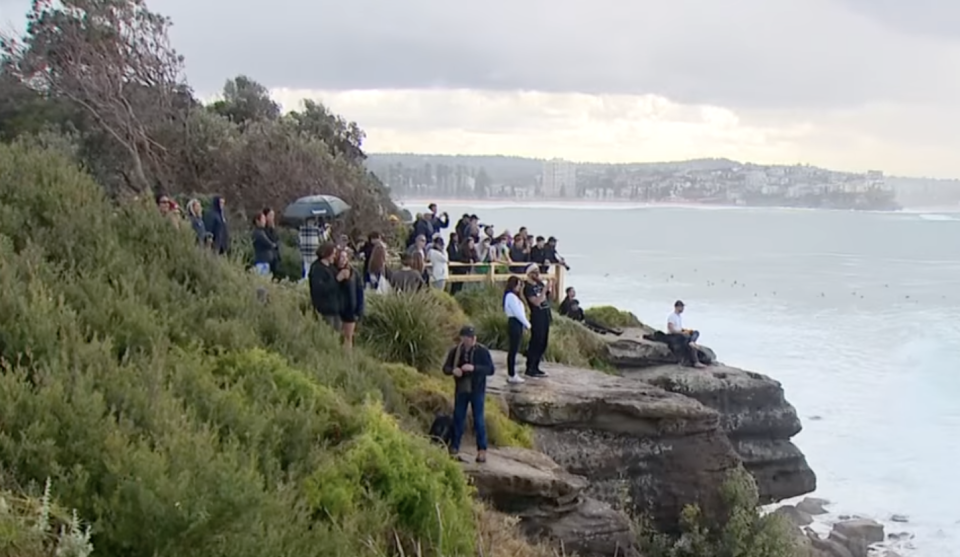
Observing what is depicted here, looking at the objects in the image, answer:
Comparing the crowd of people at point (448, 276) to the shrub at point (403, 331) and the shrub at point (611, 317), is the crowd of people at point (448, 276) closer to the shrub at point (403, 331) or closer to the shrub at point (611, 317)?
the shrub at point (403, 331)

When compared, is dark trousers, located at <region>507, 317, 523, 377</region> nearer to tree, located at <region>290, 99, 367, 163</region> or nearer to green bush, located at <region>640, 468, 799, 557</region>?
green bush, located at <region>640, 468, 799, 557</region>

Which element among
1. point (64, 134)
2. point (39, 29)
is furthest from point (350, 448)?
point (39, 29)

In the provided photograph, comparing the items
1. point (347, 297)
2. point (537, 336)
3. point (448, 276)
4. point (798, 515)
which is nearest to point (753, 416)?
point (448, 276)

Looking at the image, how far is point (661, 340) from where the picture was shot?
18984 millimetres

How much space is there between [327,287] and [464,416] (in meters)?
2.37

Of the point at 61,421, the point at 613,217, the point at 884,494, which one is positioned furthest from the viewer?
the point at 613,217

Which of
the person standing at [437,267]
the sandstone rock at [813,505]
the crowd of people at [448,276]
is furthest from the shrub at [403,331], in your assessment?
the sandstone rock at [813,505]

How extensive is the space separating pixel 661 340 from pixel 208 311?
11914 millimetres

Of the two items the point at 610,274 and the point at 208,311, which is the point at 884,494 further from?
the point at 610,274

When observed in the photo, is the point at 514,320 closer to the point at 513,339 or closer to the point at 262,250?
the point at 513,339

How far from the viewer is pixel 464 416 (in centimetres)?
1023

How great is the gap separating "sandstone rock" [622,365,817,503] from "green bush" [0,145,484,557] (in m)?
8.69

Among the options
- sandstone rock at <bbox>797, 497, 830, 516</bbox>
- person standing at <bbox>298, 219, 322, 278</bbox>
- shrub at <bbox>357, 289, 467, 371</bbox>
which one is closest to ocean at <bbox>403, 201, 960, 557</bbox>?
sandstone rock at <bbox>797, 497, 830, 516</bbox>

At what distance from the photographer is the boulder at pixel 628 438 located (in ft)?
43.7
